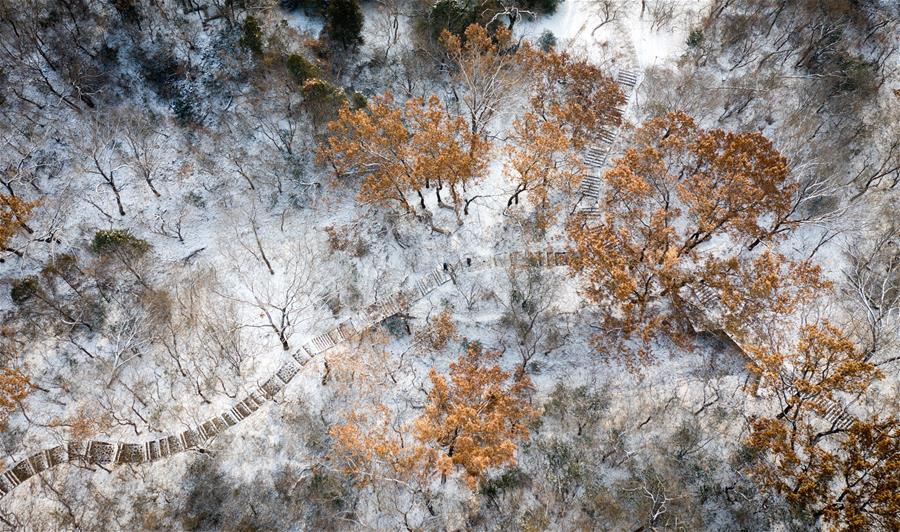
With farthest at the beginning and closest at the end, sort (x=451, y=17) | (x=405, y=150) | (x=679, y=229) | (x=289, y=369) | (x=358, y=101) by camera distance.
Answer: (x=451, y=17) < (x=358, y=101) < (x=679, y=229) < (x=289, y=369) < (x=405, y=150)

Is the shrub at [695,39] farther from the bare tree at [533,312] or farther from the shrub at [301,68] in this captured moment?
the shrub at [301,68]

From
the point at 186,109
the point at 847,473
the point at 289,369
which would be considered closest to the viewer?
the point at 847,473

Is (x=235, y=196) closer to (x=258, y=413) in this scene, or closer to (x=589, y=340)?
(x=258, y=413)

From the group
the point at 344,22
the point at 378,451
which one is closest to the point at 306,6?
the point at 344,22

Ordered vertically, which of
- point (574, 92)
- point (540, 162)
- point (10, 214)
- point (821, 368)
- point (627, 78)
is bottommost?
point (821, 368)

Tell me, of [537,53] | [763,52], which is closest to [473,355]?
[537,53]

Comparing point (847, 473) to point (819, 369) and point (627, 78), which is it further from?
point (627, 78)

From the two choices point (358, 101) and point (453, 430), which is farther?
point (358, 101)

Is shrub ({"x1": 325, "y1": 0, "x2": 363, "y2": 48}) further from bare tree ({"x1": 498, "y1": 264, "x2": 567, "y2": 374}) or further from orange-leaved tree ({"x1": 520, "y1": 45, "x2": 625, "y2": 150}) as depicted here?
bare tree ({"x1": 498, "y1": 264, "x2": 567, "y2": 374})
